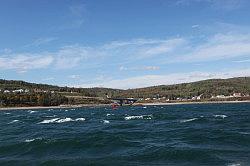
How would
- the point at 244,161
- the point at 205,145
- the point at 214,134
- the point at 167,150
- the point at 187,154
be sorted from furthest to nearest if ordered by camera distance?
1. the point at 214,134
2. the point at 205,145
3. the point at 167,150
4. the point at 187,154
5. the point at 244,161

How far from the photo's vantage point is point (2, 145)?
56656 millimetres

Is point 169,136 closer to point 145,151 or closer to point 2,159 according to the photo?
point 145,151

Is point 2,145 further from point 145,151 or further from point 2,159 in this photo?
point 145,151

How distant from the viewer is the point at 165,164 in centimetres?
3869

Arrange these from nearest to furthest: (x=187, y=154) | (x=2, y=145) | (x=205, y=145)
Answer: (x=187, y=154)
(x=205, y=145)
(x=2, y=145)

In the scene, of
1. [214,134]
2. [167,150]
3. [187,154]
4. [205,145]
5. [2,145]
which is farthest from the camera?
[214,134]

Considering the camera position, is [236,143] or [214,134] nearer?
[236,143]

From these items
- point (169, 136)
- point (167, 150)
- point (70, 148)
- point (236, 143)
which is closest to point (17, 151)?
point (70, 148)

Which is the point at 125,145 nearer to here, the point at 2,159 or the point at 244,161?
the point at 2,159

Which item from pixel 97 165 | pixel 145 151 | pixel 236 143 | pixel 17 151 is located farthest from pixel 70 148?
pixel 236 143

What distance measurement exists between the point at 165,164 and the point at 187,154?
5217 millimetres

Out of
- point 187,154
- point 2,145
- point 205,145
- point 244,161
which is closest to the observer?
point 244,161

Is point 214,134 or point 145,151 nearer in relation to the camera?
point 145,151

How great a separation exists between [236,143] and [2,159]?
2532cm
